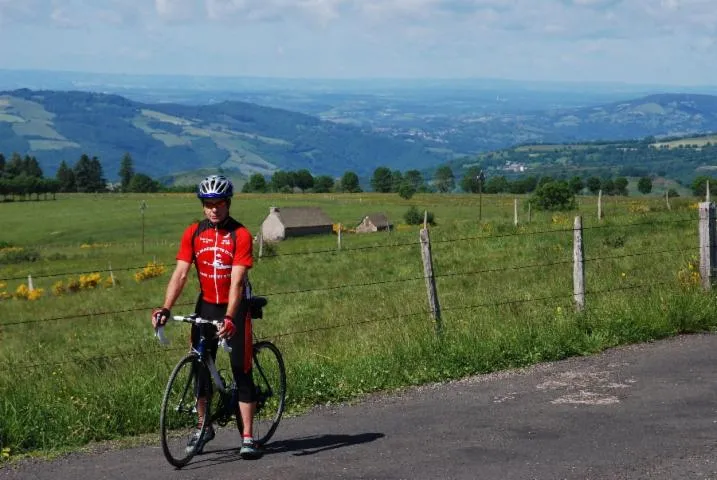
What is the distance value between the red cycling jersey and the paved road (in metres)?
1.43

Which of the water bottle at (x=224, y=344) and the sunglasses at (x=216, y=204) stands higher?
the sunglasses at (x=216, y=204)

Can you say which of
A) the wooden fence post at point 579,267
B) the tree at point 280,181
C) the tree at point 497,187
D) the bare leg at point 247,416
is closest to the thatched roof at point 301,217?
the wooden fence post at point 579,267

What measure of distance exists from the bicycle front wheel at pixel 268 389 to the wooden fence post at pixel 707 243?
7.14 meters

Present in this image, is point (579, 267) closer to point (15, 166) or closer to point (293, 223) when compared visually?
point (293, 223)

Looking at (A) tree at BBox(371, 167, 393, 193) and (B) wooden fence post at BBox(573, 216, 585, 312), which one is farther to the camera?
(A) tree at BBox(371, 167, 393, 193)

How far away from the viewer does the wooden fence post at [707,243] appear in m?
13.3

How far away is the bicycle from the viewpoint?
7371mm

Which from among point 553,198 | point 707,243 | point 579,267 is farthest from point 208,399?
point 553,198

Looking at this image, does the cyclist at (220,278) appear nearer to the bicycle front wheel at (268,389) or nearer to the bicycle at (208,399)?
the bicycle at (208,399)

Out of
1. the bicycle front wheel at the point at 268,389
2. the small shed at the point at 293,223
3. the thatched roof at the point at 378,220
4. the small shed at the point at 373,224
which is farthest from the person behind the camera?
the thatched roof at the point at 378,220

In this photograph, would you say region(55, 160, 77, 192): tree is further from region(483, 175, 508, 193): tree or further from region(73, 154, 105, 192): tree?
region(483, 175, 508, 193): tree

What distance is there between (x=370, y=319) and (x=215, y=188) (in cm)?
737

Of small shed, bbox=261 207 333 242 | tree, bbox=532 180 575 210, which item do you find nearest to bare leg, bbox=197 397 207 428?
tree, bbox=532 180 575 210

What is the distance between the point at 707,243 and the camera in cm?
1342
